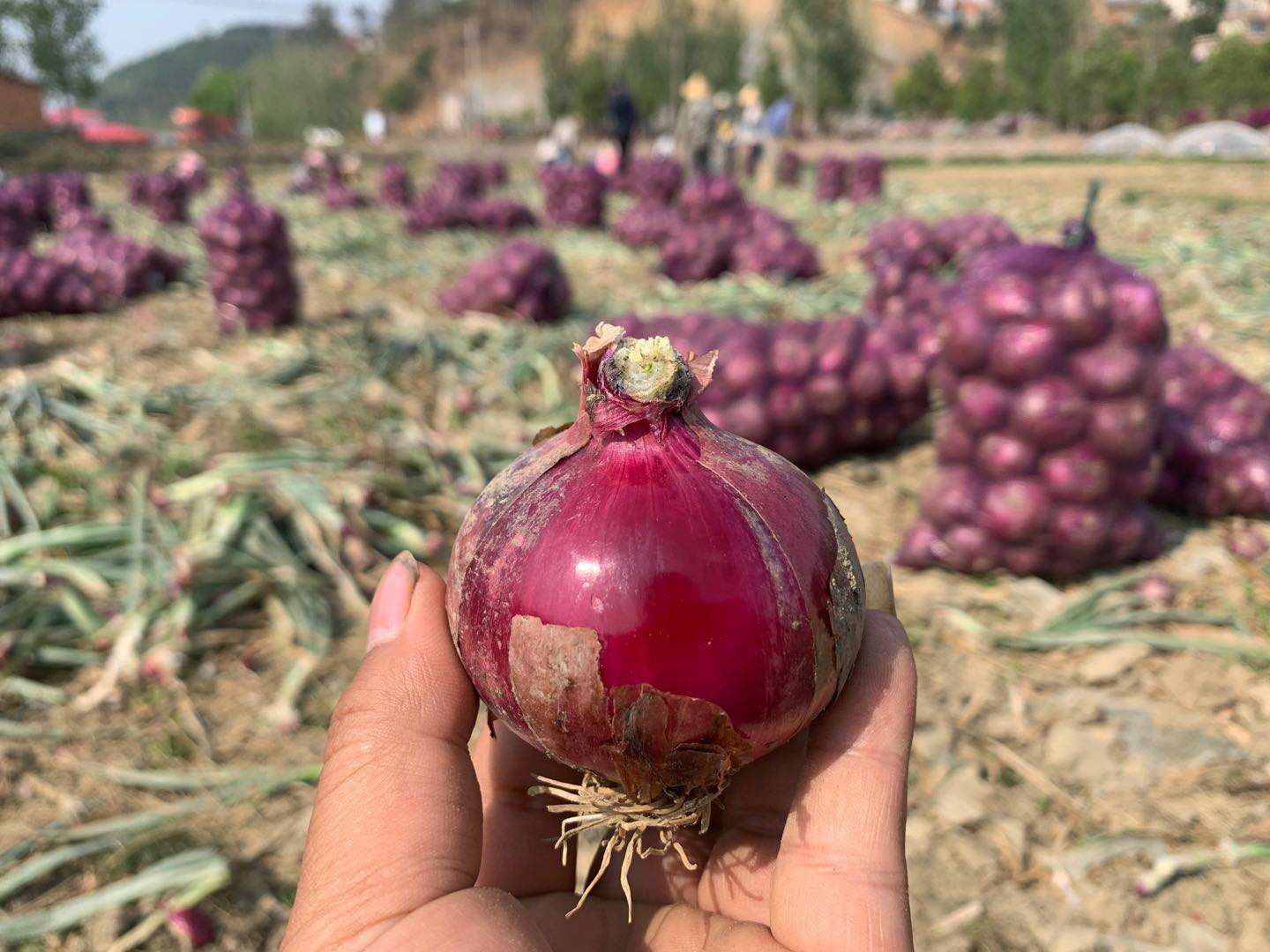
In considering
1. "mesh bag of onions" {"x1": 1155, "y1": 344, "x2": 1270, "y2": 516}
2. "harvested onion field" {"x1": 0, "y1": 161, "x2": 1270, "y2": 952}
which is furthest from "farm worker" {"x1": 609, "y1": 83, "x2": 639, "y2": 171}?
"mesh bag of onions" {"x1": 1155, "y1": 344, "x2": 1270, "y2": 516}

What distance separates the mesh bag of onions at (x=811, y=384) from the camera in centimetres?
343

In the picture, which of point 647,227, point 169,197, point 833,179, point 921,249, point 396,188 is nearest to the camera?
point 921,249

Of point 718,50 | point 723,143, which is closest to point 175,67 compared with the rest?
point 718,50

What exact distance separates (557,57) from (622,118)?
29.8 meters

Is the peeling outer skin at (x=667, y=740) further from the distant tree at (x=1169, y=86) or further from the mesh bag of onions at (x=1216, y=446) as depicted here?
the distant tree at (x=1169, y=86)

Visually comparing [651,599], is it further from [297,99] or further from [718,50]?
[297,99]

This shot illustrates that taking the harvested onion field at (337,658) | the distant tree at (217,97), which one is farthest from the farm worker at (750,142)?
the distant tree at (217,97)

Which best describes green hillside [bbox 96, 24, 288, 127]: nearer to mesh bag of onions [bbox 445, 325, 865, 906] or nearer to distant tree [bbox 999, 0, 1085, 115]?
distant tree [bbox 999, 0, 1085, 115]

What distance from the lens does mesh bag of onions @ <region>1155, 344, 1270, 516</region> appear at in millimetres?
2941

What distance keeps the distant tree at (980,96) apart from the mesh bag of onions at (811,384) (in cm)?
2247

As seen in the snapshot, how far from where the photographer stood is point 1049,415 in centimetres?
255

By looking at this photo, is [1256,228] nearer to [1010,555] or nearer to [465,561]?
[1010,555]

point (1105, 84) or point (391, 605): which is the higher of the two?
point (1105, 84)

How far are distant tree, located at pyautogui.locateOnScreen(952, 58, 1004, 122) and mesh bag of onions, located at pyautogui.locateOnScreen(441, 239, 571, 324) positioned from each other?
69.3 ft
